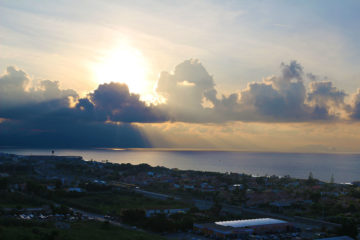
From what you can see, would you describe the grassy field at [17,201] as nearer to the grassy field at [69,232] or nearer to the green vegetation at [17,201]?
the green vegetation at [17,201]

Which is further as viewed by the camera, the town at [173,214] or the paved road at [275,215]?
the paved road at [275,215]

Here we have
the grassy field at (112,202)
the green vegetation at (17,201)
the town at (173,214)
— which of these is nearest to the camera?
the town at (173,214)

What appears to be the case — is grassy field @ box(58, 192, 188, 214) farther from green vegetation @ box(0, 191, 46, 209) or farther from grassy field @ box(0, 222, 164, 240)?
grassy field @ box(0, 222, 164, 240)

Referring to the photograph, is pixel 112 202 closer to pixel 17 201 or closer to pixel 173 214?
pixel 17 201

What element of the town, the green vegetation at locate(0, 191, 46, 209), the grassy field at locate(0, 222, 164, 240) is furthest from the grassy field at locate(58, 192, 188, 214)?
the grassy field at locate(0, 222, 164, 240)

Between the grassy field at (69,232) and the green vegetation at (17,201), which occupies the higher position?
the grassy field at (69,232)

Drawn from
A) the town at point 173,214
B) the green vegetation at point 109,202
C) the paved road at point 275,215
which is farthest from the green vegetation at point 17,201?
the paved road at point 275,215

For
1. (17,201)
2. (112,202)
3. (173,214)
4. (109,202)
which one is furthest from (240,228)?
(17,201)
